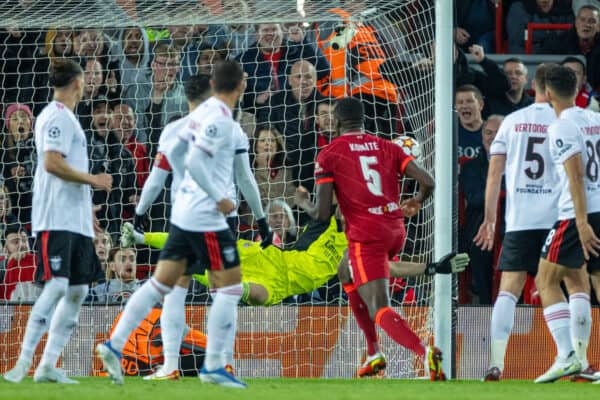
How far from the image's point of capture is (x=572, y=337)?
8734 millimetres

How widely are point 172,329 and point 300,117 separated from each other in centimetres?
375

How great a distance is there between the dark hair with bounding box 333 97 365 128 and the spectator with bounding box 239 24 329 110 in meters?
3.35

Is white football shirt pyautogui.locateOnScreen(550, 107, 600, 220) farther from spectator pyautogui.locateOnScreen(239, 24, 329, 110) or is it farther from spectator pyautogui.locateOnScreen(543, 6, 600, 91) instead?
spectator pyautogui.locateOnScreen(543, 6, 600, 91)

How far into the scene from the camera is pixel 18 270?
1154 cm

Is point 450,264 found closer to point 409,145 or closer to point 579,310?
point 409,145

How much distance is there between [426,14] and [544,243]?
325cm

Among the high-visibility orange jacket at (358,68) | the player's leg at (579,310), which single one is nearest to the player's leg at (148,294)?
the player's leg at (579,310)

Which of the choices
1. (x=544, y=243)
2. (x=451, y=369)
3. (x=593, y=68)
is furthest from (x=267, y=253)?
(x=593, y=68)

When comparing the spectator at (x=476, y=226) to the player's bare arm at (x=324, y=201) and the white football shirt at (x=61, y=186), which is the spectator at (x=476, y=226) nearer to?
the player's bare arm at (x=324, y=201)

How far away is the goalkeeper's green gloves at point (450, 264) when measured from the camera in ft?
31.4

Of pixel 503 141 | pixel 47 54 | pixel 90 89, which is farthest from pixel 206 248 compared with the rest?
pixel 47 54

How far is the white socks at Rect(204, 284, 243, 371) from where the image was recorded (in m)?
7.42

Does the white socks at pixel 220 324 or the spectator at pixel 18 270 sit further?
the spectator at pixel 18 270

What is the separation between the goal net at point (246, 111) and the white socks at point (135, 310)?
3063 mm
